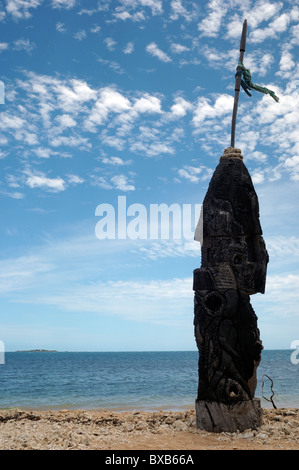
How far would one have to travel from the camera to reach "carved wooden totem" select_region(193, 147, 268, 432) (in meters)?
8.79

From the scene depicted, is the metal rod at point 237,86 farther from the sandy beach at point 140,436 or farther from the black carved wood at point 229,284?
the sandy beach at point 140,436

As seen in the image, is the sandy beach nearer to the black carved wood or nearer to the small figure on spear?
the black carved wood

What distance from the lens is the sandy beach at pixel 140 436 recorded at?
782 cm

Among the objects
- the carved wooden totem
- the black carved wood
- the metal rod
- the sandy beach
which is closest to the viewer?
the sandy beach

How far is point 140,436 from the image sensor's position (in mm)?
8734

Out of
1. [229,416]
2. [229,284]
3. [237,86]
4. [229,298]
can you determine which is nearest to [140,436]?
[229,416]

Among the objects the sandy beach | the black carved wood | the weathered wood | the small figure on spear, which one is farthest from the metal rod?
the sandy beach

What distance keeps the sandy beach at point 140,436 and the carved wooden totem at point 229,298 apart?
1.45ft

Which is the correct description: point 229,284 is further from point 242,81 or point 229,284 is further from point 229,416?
point 242,81

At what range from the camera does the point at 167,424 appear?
9.95 metres

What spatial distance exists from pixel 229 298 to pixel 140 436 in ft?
11.0

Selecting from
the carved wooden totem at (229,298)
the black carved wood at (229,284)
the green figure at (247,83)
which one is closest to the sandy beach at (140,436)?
the carved wooden totem at (229,298)

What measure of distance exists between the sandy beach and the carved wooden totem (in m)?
0.44
